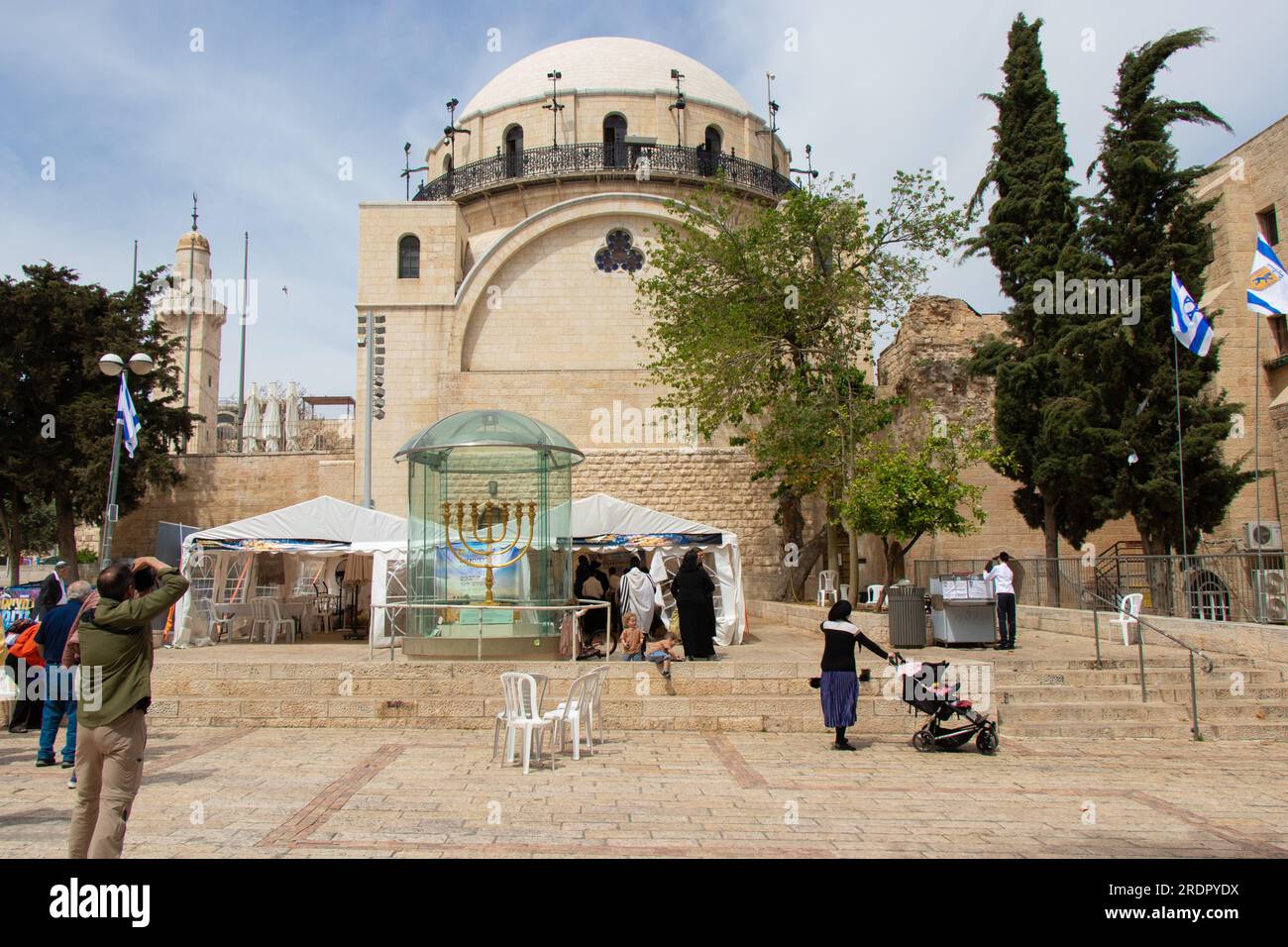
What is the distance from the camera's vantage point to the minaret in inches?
1253

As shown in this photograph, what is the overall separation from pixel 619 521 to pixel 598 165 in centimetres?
1392

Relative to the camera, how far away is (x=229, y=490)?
22.9m

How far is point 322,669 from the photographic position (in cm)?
872

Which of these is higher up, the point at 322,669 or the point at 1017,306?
the point at 1017,306

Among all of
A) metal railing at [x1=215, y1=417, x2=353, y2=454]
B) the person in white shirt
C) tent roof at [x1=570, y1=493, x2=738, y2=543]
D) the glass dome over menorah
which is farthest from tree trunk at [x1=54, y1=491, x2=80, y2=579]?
the person in white shirt

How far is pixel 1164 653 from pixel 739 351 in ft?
26.4

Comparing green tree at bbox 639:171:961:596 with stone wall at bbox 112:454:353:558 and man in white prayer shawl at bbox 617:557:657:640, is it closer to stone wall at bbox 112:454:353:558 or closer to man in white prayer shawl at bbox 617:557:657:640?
man in white prayer shawl at bbox 617:557:657:640

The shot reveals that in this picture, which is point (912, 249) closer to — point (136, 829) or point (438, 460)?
point (438, 460)

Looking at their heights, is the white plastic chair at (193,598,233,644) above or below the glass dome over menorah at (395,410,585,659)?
below

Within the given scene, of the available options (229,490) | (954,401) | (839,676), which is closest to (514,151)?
(229,490)

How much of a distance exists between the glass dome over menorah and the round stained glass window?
478 inches

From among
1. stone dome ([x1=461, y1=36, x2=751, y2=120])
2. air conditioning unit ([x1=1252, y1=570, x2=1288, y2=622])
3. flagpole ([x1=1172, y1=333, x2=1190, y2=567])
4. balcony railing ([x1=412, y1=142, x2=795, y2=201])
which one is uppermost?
stone dome ([x1=461, y1=36, x2=751, y2=120])
